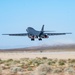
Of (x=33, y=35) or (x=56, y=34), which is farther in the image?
(x=56, y=34)

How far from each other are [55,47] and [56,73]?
396 feet

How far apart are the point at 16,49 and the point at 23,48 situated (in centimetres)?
346

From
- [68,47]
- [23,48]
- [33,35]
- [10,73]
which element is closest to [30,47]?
[23,48]

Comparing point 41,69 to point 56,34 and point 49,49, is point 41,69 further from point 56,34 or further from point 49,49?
point 49,49

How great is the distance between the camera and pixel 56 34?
142 meters

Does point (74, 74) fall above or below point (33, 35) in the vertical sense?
below

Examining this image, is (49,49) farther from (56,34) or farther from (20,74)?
(20,74)

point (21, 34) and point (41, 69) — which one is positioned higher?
point (21, 34)

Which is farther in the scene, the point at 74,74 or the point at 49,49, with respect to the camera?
the point at 49,49

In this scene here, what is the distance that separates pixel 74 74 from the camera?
1692 inches

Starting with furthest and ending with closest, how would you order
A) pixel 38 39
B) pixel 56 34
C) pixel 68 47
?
pixel 68 47 < pixel 56 34 < pixel 38 39

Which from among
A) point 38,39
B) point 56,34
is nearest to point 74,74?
point 38,39

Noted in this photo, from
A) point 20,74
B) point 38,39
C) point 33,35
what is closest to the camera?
point 20,74

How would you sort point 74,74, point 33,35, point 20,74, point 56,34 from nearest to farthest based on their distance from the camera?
1. point 74,74
2. point 20,74
3. point 33,35
4. point 56,34
